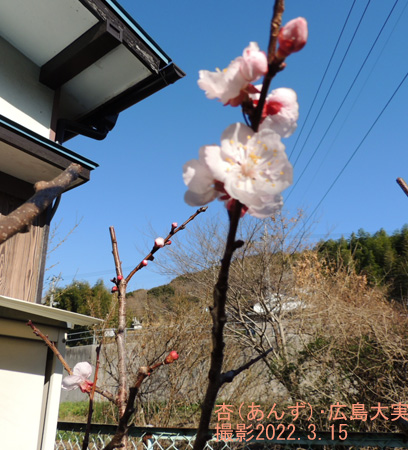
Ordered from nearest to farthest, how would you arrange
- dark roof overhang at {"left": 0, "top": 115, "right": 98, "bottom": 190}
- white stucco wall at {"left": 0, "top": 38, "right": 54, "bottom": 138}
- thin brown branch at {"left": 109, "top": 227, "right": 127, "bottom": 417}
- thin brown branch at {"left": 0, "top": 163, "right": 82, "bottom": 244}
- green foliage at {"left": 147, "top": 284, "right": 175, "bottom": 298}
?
thin brown branch at {"left": 0, "top": 163, "right": 82, "bottom": 244} < thin brown branch at {"left": 109, "top": 227, "right": 127, "bottom": 417} < dark roof overhang at {"left": 0, "top": 115, "right": 98, "bottom": 190} < white stucco wall at {"left": 0, "top": 38, "right": 54, "bottom": 138} < green foliage at {"left": 147, "top": 284, "right": 175, "bottom": 298}

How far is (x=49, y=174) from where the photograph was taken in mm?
2893

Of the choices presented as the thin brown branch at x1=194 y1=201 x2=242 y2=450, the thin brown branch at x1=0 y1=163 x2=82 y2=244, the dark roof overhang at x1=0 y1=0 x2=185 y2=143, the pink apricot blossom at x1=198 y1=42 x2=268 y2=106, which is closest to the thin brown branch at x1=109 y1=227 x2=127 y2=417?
the thin brown branch at x1=0 y1=163 x2=82 y2=244

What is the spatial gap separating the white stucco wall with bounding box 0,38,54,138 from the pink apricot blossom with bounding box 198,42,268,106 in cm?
296

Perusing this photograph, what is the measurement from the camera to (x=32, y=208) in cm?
96

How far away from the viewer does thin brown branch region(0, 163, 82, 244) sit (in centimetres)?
88

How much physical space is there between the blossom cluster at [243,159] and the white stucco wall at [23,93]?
9.83 feet

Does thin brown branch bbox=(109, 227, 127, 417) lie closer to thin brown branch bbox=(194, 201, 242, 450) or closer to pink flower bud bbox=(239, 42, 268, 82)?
thin brown branch bbox=(194, 201, 242, 450)

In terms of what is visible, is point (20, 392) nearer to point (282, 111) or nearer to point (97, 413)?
point (282, 111)

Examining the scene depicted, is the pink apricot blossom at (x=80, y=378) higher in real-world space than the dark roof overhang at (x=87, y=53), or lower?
lower

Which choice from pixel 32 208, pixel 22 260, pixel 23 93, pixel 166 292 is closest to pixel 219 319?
pixel 32 208

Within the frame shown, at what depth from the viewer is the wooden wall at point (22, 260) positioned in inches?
111

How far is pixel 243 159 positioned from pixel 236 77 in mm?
112

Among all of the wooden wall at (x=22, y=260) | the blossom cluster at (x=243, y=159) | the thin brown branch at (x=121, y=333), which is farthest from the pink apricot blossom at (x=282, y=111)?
the wooden wall at (x=22, y=260)

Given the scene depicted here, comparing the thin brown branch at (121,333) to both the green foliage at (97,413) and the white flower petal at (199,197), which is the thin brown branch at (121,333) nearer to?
the white flower petal at (199,197)
